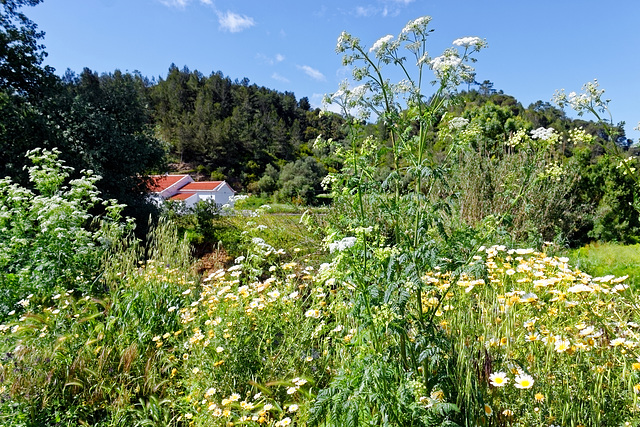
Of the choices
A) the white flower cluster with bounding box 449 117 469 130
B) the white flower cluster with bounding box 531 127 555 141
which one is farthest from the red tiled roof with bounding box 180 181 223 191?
the white flower cluster with bounding box 449 117 469 130

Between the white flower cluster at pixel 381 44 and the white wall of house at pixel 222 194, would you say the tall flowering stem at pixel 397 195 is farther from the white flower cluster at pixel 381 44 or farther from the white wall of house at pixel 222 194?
the white wall of house at pixel 222 194

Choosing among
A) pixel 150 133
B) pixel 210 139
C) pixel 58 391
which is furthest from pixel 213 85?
pixel 58 391

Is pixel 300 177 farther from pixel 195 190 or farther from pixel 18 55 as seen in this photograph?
pixel 18 55

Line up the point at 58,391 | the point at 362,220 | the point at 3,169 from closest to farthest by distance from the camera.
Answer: the point at 362,220
the point at 58,391
the point at 3,169

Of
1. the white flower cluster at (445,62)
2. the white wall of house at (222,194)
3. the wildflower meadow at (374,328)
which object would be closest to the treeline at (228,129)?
the white wall of house at (222,194)

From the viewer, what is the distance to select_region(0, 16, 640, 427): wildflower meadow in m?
1.88

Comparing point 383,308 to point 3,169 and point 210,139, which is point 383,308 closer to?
point 3,169

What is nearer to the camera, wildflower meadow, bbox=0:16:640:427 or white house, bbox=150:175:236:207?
wildflower meadow, bbox=0:16:640:427

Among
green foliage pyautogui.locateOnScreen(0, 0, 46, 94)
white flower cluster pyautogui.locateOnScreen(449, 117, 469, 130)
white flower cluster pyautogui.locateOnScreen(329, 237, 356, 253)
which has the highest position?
green foliage pyautogui.locateOnScreen(0, 0, 46, 94)

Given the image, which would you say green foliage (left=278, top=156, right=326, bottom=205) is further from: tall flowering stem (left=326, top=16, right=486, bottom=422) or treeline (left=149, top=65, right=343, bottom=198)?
tall flowering stem (left=326, top=16, right=486, bottom=422)

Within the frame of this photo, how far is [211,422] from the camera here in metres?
2.38

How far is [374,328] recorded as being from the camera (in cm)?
183

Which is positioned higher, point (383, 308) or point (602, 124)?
point (602, 124)

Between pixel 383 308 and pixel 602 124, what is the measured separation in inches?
65.3
